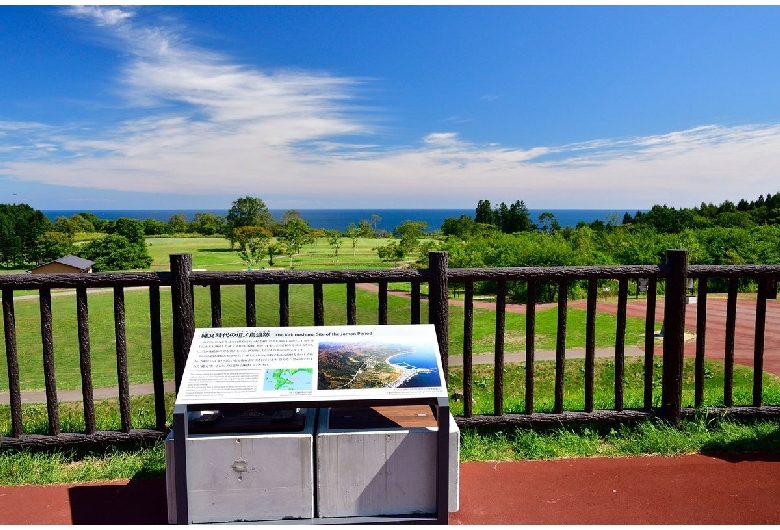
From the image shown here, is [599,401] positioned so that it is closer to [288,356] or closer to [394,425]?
[394,425]

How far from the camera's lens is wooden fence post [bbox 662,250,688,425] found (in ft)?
14.0

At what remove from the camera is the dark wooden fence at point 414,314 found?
3.90 meters

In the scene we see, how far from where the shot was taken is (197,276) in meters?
3.92

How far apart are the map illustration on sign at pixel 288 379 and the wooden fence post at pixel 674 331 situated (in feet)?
9.01

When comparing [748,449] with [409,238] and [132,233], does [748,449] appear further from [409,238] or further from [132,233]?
[132,233]

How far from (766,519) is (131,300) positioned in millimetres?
29872

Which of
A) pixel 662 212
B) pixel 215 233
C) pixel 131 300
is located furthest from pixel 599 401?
pixel 215 233

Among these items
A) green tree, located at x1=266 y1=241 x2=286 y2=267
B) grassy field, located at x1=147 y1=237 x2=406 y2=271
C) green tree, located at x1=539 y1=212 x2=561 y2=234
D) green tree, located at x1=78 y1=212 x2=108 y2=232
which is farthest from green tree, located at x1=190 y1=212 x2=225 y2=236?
green tree, located at x1=539 y1=212 x2=561 y2=234

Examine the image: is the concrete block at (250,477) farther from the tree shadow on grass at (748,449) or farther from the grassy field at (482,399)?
the tree shadow on grass at (748,449)

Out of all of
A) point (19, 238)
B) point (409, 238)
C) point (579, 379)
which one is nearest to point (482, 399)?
point (579, 379)

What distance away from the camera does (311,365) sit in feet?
9.93

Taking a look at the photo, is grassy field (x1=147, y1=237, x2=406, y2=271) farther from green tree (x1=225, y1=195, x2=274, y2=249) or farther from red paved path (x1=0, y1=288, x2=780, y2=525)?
red paved path (x1=0, y1=288, x2=780, y2=525)

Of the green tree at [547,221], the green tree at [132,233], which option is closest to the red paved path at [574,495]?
the green tree at [547,221]

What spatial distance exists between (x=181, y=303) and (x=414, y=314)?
61.7 inches
